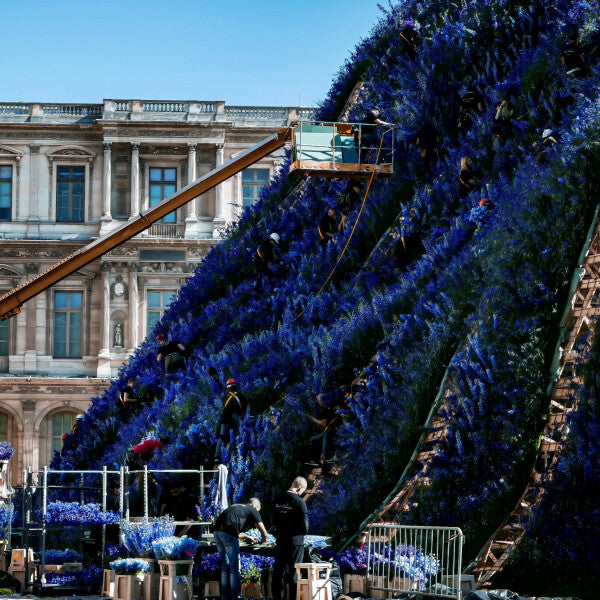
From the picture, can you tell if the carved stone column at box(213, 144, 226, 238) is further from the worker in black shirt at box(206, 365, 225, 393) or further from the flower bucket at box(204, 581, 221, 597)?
the flower bucket at box(204, 581, 221, 597)

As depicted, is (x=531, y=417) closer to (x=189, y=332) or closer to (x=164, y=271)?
(x=189, y=332)

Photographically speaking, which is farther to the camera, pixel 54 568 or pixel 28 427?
pixel 28 427

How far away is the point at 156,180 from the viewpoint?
171 feet

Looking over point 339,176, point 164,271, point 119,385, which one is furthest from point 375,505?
point 164,271

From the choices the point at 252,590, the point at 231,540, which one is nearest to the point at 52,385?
the point at 252,590

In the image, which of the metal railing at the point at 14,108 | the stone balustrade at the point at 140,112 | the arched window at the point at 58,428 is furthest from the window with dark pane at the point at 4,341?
the metal railing at the point at 14,108

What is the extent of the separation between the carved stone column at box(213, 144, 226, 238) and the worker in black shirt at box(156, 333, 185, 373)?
2436 centimetres

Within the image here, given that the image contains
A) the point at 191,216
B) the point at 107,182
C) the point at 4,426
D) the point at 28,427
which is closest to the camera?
the point at 28,427

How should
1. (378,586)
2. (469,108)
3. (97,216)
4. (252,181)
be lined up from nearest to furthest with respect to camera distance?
(378,586), (469,108), (97,216), (252,181)

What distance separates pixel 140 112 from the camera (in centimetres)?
5141

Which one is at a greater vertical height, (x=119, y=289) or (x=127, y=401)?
(x=119, y=289)

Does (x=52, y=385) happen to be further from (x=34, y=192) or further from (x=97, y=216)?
(x=34, y=192)

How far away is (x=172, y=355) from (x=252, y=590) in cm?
1149

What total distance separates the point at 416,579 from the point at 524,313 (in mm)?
4475
